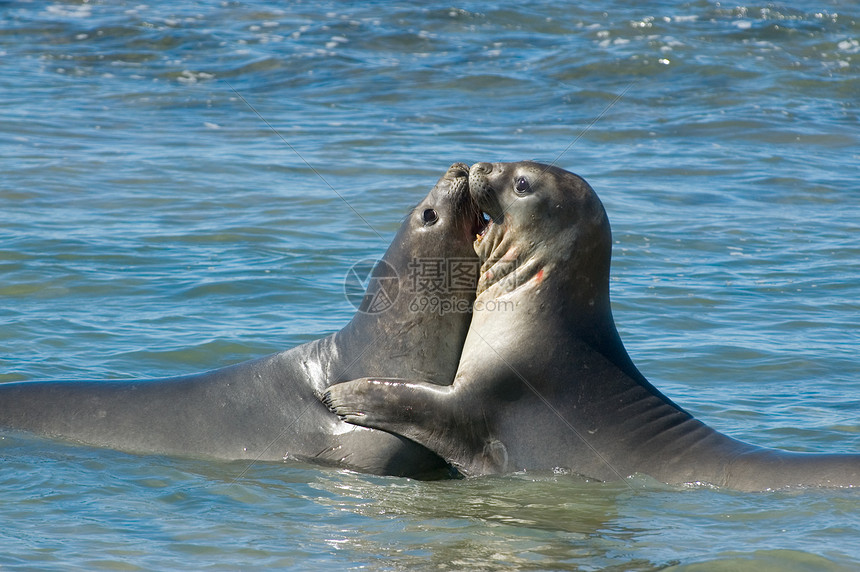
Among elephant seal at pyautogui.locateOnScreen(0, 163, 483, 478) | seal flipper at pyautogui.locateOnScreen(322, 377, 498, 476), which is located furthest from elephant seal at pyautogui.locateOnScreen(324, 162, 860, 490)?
elephant seal at pyautogui.locateOnScreen(0, 163, 483, 478)

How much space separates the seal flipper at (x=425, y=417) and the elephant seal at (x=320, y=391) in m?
0.13

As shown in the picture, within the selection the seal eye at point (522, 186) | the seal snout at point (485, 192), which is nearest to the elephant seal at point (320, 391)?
the seal snout at point (485, 192)

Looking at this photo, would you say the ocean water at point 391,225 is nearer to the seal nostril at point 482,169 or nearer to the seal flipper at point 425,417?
the seal flipper at point 425,417

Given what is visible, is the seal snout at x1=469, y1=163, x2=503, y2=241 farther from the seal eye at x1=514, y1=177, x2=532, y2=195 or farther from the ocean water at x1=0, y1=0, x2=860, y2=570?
the ocean water at x1=0, y1=0, x2=860, y2=570

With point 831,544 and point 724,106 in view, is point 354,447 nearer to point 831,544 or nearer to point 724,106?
point 831,544

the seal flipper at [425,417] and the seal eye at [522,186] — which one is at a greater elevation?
the seal eye at [522,186]

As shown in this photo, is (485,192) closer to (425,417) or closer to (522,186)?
(522,186)

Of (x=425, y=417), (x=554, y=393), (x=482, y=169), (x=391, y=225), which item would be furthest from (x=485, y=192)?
(x=391, y=225)

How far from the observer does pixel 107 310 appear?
32.0 ft

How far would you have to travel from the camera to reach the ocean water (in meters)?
5.62

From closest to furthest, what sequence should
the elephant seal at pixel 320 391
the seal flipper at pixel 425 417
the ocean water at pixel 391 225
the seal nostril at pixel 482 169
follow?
the ocean water at pixel 391 225
the seal flipper at pixel 425 417
the elephant seal at pixel 320 391
the seal nostril at pixel 482 169

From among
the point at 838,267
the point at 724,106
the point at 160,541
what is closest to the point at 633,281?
the point at 838,267

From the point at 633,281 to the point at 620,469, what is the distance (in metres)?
4.92

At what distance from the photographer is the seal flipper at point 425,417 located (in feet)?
19.9
